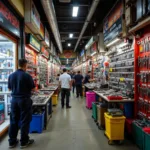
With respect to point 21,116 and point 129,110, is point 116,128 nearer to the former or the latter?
point 129,110

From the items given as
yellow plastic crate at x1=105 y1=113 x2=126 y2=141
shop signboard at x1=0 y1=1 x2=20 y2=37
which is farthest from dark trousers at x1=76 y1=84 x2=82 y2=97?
yellow plastic crate at x1=105 y1=113 x2=126 y2=141

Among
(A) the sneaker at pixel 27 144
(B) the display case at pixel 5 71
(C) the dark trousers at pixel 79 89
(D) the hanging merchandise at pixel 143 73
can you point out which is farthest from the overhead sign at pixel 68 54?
(A) the sneaker at pixel 27 144

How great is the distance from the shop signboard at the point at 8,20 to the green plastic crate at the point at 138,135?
12.1 ft

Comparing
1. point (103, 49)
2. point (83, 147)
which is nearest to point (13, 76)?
point (83, 147)

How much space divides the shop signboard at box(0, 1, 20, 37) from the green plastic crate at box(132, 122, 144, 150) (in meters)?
3.68

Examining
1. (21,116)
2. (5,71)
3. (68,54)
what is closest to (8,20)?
(5,71)

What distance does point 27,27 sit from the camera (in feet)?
18.2

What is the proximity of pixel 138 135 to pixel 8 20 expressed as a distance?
3979 millimetres

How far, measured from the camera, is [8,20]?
3.95 m

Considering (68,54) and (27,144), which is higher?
(68,54)

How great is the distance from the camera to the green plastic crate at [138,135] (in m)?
3.30

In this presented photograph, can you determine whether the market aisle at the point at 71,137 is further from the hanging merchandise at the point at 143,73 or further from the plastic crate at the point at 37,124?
the hanging merchandise at the point at 143,73

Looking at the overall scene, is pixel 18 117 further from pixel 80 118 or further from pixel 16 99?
pixel 80 118

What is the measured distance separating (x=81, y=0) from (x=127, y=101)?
5120mm
